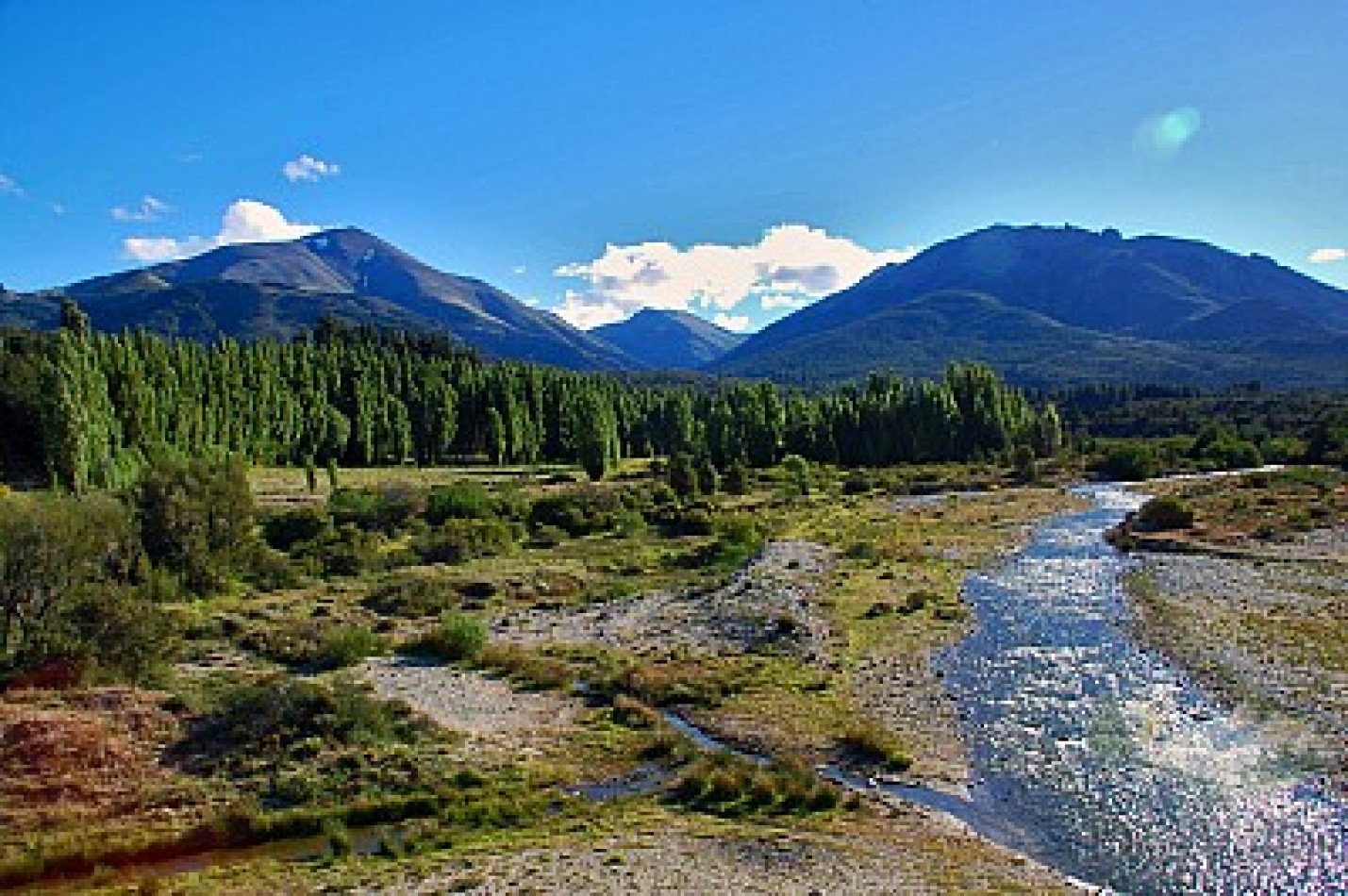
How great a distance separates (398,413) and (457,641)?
8213 cm

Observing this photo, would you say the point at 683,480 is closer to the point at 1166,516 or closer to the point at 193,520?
the point at 1166,516

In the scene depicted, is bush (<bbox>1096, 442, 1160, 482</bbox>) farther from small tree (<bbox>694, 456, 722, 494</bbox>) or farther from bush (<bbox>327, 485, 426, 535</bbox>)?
bush (<bbox>327, 485, 426, 535</bbox>)

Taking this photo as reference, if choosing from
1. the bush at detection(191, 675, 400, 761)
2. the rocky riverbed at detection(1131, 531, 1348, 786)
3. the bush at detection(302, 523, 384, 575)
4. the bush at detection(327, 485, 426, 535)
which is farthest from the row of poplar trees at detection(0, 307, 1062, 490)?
the rocky riverbed at detection(1131, 531, 1348, 786)

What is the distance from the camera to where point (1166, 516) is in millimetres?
74750

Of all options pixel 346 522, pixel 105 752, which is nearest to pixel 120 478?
pixel 346 522

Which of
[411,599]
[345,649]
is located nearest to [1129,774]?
[345,649]

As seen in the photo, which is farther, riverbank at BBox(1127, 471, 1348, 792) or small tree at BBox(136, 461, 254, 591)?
small tree at BBox(136, 461, 254, 591)

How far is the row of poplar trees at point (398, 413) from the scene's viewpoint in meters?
85.7

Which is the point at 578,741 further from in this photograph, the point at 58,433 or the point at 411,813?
the point at 58,433

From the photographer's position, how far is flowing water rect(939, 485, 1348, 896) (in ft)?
73.5

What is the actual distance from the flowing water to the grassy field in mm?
1658

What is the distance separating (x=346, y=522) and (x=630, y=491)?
90.6 ft

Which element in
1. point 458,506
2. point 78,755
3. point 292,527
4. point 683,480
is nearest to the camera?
point 78,755

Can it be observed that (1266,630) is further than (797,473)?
No
